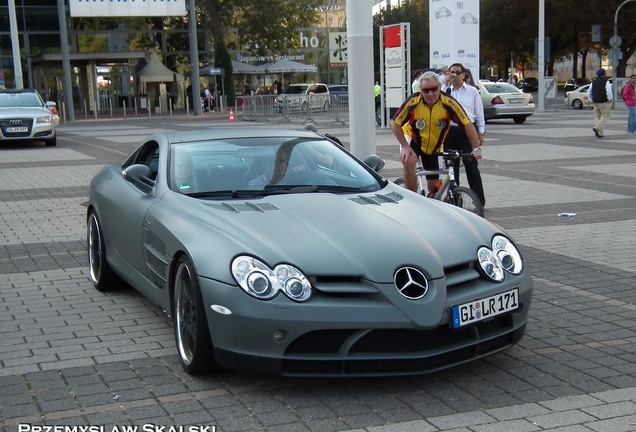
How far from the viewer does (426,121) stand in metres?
8.64

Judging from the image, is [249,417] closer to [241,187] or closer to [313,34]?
[241,187]

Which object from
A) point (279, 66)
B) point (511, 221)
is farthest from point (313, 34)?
point (511, 221)

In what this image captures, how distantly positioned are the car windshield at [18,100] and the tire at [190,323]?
20.6m

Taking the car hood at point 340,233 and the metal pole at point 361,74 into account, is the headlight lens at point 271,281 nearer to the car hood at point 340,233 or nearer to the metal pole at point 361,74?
the car hood at point 340,233

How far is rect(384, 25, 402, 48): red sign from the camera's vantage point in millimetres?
25883

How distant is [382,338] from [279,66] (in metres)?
54.5

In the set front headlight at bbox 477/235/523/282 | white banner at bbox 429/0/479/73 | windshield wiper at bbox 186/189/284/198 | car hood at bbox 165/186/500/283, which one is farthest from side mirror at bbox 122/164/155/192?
white banner at bbox 429/0/479/73

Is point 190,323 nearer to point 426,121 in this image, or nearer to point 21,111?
point 426,121

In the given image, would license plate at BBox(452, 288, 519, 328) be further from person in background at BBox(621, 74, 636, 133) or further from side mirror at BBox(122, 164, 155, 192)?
person in background at BBox(621, 74, 636, 133)

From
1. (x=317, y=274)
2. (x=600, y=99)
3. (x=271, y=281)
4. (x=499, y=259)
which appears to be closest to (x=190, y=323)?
(x=271, y=281)

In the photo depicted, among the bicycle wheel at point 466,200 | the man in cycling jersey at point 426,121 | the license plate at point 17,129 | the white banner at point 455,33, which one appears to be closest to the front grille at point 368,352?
the bicycle wheel at point 466,200

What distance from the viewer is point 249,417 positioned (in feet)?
14.3

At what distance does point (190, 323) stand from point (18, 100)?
21.3 meters

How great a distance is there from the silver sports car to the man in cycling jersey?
2.55 metres
